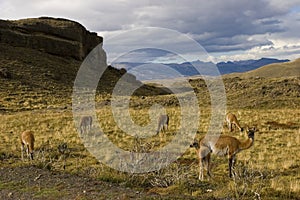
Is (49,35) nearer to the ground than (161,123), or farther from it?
farther from it

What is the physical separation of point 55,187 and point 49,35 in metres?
77.5

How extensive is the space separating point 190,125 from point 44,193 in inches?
657

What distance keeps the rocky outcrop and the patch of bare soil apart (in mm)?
66643

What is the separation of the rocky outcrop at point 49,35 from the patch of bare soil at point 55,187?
66.6 metres

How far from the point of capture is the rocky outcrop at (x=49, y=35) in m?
74.5

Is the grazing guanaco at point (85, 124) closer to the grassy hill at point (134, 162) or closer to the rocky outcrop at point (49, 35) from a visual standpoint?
the grassy hill at point (134, 162)

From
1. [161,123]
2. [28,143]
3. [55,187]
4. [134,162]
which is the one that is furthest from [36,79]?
[55,187]

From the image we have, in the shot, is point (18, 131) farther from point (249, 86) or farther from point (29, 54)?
point (29, 54)

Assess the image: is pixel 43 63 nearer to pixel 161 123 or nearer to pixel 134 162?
pixel 161 123

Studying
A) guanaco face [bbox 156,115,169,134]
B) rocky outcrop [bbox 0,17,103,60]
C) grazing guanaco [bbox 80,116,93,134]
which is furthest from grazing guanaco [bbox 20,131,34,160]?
rocky outcrop [bbox 0,17,103,60]

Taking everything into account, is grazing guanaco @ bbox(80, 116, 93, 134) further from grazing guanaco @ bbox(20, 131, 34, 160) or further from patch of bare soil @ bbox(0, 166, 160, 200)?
patch of bare soil @ bbox(0, 166, 160, 200)

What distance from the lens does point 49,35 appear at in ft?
272

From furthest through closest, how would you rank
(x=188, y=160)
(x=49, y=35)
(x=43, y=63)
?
(x=49, y=35) → (x=43, y=63) → (x=188, y=160)

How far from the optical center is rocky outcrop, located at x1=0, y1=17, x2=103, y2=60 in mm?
74463
